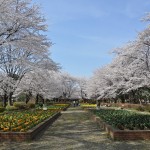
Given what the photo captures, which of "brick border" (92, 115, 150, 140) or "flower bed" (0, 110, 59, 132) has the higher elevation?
"flower bed" (0, 110, 59, 132)

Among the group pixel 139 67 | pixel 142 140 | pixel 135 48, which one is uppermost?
pixel 135 48

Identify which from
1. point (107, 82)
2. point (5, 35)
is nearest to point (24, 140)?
point (5, 35)

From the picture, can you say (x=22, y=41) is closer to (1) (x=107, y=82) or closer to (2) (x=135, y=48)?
(2) (x=135, y=48)

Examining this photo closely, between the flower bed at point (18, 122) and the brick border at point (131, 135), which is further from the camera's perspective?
the flower bed at point (18, 122)

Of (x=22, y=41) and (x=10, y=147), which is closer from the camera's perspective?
(x=10, y=147)

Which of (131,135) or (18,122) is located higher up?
(18,122)

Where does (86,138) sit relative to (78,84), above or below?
below

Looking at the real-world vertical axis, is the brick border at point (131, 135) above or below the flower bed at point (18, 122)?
below

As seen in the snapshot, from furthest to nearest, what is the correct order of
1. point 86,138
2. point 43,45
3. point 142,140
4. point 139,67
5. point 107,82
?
point 107,82
point 139,67
point 43,45
point 86,138
point 142,140

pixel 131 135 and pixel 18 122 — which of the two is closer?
pixel 131 135

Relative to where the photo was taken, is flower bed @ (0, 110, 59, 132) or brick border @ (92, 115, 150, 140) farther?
flower bed @ (0, 110, 59, 132)

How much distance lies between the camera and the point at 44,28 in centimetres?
1803

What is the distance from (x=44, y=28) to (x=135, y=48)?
7210 mm

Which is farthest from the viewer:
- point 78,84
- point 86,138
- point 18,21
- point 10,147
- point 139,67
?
point 78,84
